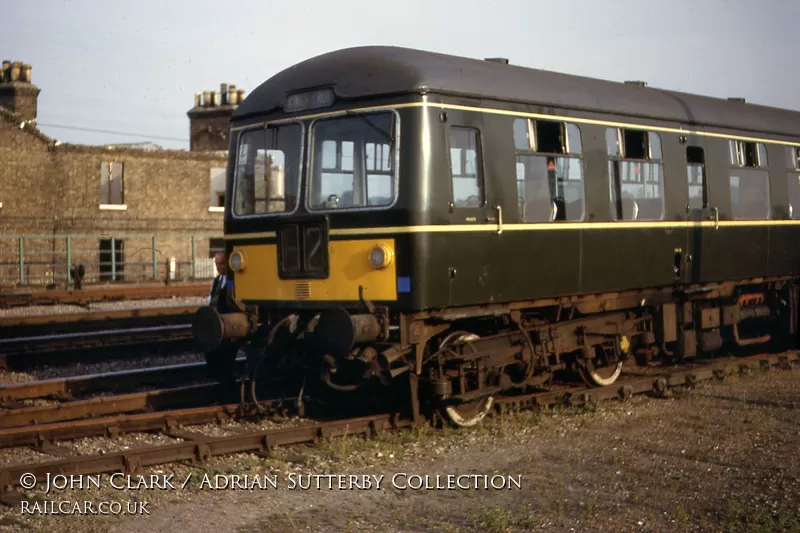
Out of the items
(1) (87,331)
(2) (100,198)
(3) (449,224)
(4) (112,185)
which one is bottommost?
(1) (87,331)

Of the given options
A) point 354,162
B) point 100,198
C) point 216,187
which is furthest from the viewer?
point 216,187

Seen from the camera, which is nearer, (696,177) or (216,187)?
(696,177)

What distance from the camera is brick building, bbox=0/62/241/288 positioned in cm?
3478

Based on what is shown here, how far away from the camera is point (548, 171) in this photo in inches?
403

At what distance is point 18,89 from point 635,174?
31.7 metres

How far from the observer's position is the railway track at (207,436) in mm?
7513

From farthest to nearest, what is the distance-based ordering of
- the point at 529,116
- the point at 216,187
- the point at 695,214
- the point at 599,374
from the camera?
the point at 216,187 → the point at 695,214 → the point at 599,374 → the point at 529,116

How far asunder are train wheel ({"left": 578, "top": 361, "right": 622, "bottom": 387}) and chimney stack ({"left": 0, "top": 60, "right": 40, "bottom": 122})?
101ft

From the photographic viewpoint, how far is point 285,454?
845 centimetres

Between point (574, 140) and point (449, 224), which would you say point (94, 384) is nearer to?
point (449, 224)

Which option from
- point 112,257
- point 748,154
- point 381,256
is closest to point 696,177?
point 748,154

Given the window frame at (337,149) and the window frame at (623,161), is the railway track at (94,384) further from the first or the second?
the window frame at (623,161)

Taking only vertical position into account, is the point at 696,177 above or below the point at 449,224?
above

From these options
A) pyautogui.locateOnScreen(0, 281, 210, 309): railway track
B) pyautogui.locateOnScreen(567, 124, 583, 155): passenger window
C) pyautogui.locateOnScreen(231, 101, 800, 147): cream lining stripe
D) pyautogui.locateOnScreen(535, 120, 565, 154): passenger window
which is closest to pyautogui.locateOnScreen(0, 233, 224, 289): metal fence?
pyautogui.locateOnScreen(0, 281, 210, 309): railway track
